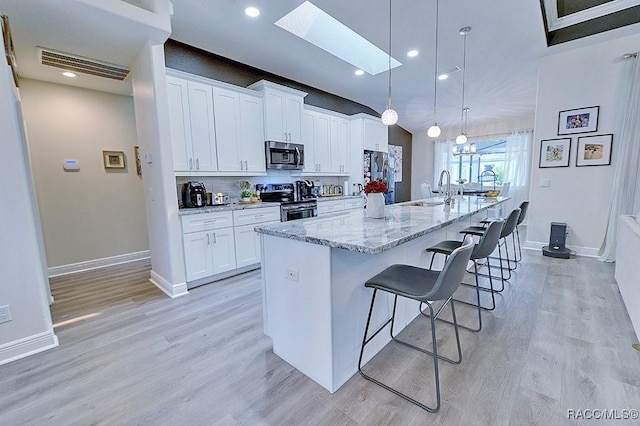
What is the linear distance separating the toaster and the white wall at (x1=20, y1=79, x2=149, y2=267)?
64.1 inches

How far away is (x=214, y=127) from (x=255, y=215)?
48.1 inches

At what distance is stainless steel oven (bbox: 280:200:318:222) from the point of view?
3.96 metres

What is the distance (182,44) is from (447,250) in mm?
3919

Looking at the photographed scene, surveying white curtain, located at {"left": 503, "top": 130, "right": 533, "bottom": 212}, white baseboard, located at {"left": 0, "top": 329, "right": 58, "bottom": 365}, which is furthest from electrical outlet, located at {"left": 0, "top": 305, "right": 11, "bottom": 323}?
white curtain, located at {"left": 503, "top": 130, "right": 533, "bottom": 212}

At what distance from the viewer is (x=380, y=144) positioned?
6.05 metres

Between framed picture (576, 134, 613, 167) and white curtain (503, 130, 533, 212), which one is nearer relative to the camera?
framed picture (576, 134, 613, 167)

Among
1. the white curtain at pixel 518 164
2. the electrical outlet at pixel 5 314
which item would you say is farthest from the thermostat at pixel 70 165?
the white curtain at pixel 518 164

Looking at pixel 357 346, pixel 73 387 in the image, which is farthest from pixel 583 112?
pixel 73 387

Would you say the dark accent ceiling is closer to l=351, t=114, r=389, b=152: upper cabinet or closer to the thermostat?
l=351, t=114, r=389, b=152: upper cabinet

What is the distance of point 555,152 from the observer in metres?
4.08

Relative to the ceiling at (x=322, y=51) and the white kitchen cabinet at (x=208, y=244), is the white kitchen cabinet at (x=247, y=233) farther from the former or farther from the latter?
the ceiling at (x=322, y=51)

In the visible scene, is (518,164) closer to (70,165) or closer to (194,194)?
(194,194)

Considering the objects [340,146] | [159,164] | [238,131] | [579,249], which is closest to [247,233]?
[159,164]

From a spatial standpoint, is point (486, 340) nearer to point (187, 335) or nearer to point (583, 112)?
point (187, 335)
